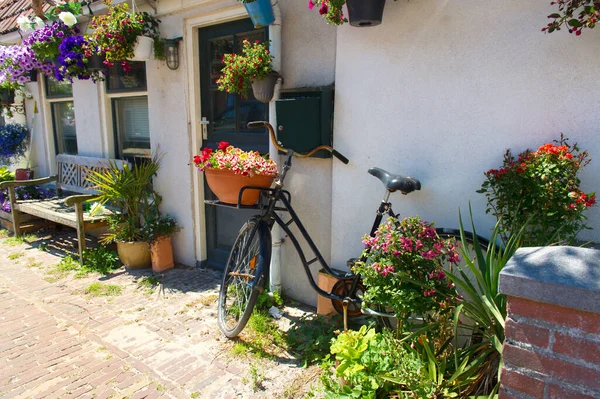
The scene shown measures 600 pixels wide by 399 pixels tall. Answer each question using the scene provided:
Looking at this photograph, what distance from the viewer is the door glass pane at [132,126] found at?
207 inches

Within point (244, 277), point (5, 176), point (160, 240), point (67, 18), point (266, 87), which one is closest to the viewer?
point (244, 277)

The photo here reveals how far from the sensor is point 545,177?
2.08 meters

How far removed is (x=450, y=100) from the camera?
2674 millimetres

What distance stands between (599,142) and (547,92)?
1.30 feet

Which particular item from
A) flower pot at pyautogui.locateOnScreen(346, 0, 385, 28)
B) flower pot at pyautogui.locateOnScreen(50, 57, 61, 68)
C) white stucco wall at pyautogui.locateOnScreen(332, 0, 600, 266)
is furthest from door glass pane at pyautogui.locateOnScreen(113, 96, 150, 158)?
flower pot at pyautogui.locateOnScreen(346, 0, 385, 28)

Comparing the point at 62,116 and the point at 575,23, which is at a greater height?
the point at 575,23

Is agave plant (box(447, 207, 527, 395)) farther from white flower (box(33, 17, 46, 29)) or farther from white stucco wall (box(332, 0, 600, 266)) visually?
white flower (box(33, 17, 46, 29))

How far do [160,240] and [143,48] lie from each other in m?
2.12

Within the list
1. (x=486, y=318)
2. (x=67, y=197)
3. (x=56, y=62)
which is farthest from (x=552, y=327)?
(x=56, y=62)

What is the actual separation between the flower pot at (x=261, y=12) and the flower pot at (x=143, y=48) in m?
1.53

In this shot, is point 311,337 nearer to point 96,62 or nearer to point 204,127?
point 204,127

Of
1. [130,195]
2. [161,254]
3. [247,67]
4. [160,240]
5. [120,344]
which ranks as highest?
[247,67]

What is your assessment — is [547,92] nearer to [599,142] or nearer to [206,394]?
[599,142]

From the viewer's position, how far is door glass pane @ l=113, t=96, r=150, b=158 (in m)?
5.26
